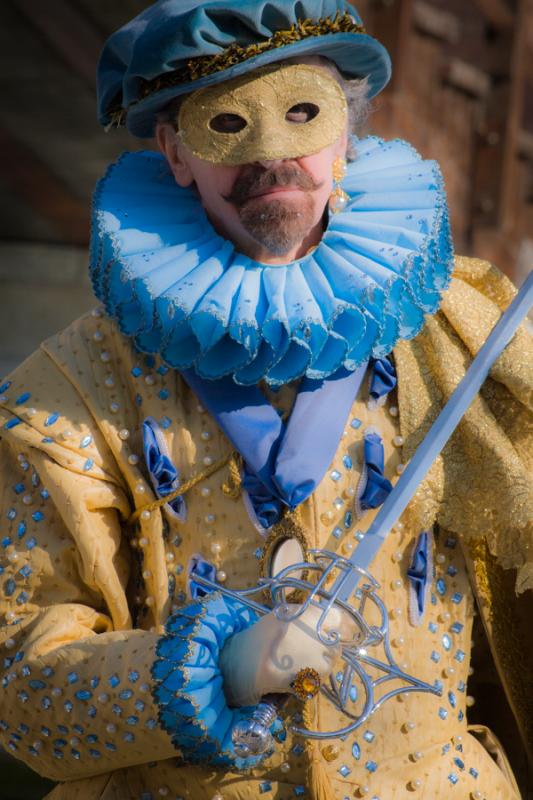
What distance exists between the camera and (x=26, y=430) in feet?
8.44

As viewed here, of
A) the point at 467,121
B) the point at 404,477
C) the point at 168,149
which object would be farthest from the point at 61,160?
the point at 404,477

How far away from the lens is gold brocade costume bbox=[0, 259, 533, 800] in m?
2.46

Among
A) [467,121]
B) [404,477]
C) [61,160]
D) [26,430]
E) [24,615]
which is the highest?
[404,477]

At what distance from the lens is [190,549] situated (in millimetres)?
2543

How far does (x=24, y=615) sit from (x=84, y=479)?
24 centimetres

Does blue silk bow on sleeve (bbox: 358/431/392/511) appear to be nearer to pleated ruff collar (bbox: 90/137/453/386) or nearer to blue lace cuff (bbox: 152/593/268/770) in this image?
pleated ruff collar (bbox: 90/137/453/386)

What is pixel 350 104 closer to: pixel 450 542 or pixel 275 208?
pixel 275 208

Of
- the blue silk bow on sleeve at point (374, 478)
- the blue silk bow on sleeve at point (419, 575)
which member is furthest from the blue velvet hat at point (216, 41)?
the blue silk bow on sleeve at point (419, 575)

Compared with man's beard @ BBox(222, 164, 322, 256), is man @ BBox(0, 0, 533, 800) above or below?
below

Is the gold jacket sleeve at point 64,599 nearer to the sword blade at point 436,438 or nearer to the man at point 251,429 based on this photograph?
the man at point 251,429

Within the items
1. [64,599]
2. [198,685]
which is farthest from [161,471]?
[198,685]

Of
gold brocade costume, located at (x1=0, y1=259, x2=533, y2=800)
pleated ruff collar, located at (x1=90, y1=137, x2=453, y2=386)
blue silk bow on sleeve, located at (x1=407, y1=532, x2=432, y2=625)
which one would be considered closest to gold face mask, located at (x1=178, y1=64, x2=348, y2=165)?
pleated ruff collar, located at (x1=90, y1=137, x2=453, y2=386)

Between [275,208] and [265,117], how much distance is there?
0.15m

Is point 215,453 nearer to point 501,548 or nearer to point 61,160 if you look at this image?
point 501,548
